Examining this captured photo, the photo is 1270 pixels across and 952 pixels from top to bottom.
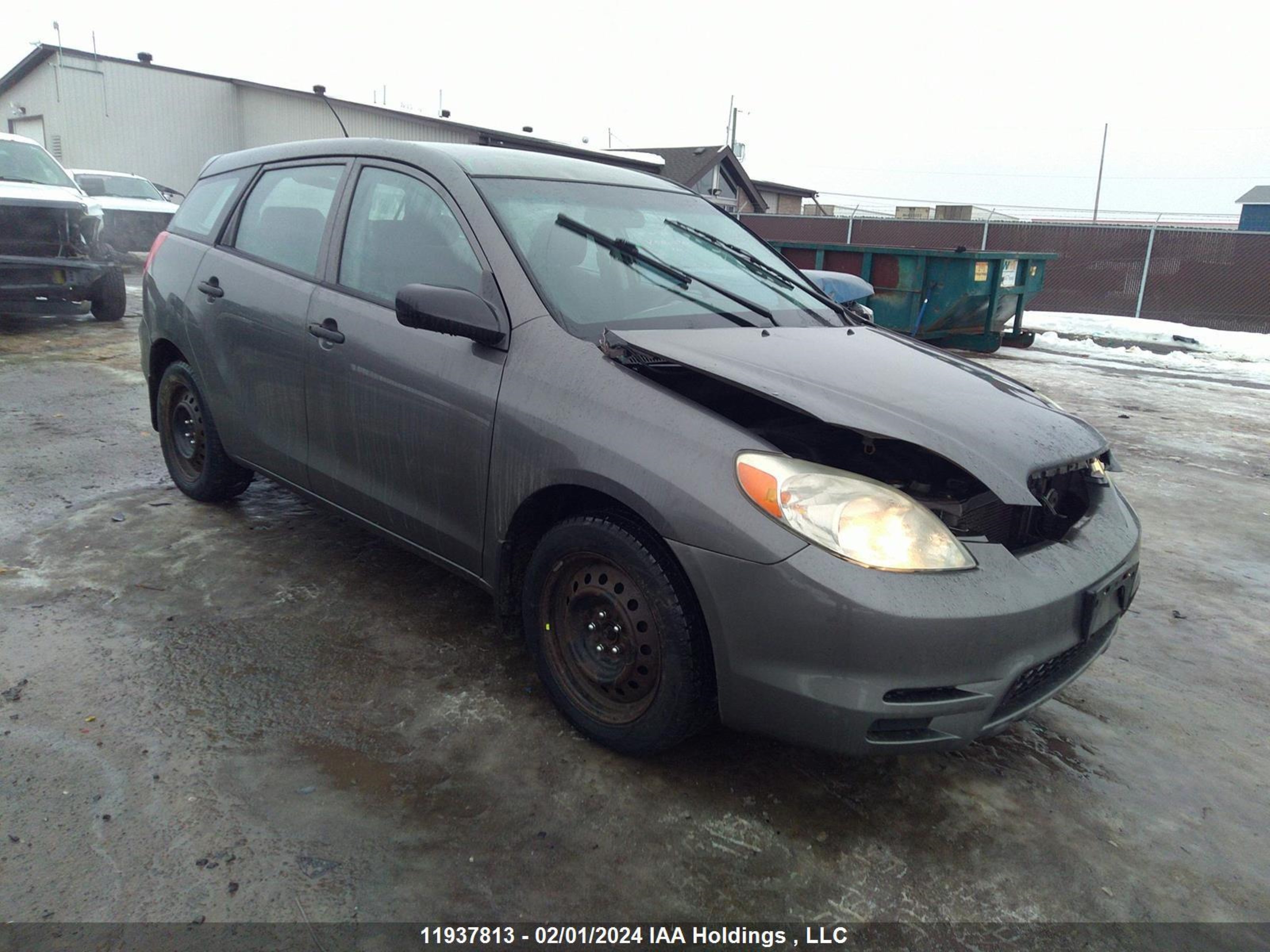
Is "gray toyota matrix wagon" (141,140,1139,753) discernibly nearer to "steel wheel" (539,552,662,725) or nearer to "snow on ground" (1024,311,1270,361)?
"steel wheel" (539,552,662,725)

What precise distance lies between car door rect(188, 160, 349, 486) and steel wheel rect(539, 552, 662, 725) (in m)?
1.42

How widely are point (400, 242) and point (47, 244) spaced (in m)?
8.32

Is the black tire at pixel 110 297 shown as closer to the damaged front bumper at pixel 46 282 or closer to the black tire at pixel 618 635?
the damaged front bumper at pixel 46 282

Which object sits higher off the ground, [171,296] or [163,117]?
[163,117]

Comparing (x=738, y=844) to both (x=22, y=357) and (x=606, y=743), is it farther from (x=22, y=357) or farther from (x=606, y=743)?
(x=22, y=357)

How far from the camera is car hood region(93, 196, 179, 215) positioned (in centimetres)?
1599

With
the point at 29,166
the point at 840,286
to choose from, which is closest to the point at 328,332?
the point at 840,286

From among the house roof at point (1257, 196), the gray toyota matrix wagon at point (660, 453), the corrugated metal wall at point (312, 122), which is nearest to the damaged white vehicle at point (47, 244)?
the gray toyota matrix wagon at point (660, 453)

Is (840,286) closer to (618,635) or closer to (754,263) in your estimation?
(754,263)

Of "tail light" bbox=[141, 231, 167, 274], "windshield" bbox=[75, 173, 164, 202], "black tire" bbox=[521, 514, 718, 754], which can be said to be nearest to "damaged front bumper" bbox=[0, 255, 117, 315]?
"tail light" bbox=[141, 231, 167, 274]

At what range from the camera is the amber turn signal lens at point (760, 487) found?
7.13ft

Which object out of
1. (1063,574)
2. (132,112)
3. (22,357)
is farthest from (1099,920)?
(132,112)

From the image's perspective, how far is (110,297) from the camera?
10.2m

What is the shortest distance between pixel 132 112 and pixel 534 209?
89.8 feet
